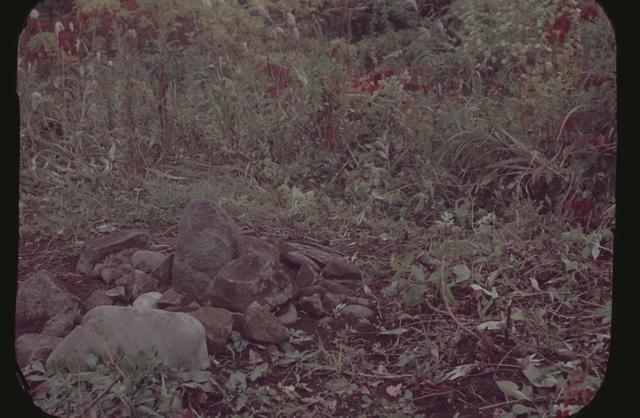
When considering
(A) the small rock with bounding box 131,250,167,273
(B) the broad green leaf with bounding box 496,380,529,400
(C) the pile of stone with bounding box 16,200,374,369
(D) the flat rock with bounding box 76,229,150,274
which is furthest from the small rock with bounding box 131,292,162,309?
(B) the broad green leaf with bounding box 496,380,529,400

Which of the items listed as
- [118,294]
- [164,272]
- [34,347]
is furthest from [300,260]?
[34,347]

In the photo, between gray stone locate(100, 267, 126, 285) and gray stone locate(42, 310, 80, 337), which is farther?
gray stone locate(100, 267, 126, 285)

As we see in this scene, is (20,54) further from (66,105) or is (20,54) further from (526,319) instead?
(526,319)

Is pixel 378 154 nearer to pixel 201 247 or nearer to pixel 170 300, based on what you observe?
pixel 201 247

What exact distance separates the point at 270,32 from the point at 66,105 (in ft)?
2.79

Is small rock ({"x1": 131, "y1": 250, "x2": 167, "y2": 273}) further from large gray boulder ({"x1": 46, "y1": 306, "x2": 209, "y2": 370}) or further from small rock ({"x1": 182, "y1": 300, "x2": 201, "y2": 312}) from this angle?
large gray boulder ({"x1": 46, "y1": 306, "x2": 209, "y2": 370})

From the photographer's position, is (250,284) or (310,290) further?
(310,290)

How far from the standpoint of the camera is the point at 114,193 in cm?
385

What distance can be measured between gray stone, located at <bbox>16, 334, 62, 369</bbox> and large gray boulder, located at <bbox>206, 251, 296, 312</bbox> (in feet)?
1.82

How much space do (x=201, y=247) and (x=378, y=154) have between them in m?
0.78

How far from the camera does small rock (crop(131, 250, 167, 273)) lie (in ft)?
12.0

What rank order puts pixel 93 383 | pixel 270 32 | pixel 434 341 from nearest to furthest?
pixel 93 383
pixel 434 341
pixel 270 32

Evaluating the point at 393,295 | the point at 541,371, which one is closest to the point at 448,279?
the point at 393,295

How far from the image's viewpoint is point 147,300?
11.6 feet
